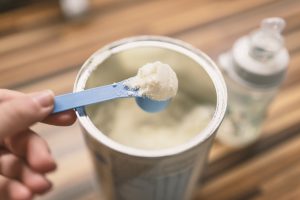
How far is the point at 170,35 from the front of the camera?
0.82m

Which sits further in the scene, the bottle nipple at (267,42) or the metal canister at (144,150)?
the bottle nipple at (267,42)

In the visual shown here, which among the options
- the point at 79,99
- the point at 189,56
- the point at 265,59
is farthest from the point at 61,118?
the point at 265,59

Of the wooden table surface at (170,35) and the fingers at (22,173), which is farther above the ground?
the wooden table surface at (170,35)

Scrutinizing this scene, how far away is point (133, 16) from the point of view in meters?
0.85

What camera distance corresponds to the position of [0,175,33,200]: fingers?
0.41m

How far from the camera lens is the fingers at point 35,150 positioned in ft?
1.35

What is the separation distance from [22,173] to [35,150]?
37 mm

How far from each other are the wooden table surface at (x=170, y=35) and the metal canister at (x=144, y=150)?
Result: 0.48 feet

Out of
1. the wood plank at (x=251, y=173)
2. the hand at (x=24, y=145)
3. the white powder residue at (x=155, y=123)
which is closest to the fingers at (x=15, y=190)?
the hand at (x=24, y=145)

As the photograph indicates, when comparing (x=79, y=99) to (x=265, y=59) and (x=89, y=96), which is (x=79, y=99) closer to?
(x=89, y=96)

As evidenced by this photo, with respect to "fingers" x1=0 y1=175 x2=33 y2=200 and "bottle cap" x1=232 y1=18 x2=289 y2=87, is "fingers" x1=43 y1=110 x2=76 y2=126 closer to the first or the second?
"fingers" x1=0 y1=175 x2=33 y2=200

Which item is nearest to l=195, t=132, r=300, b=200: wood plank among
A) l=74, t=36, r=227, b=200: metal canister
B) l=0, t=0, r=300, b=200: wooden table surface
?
l=0, t=0, r=300, b=200: wooden table surface

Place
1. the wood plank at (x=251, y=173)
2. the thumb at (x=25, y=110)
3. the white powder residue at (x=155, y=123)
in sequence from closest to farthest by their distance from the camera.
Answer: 1. the thumb at (x=25, y=110)
2. the white powder residue at (x=155, y=123)
3. the wood plank at (x=251, y=173)

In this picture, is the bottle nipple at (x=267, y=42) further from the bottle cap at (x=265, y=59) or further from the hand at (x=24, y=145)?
the hand at (x=24, y=145)
